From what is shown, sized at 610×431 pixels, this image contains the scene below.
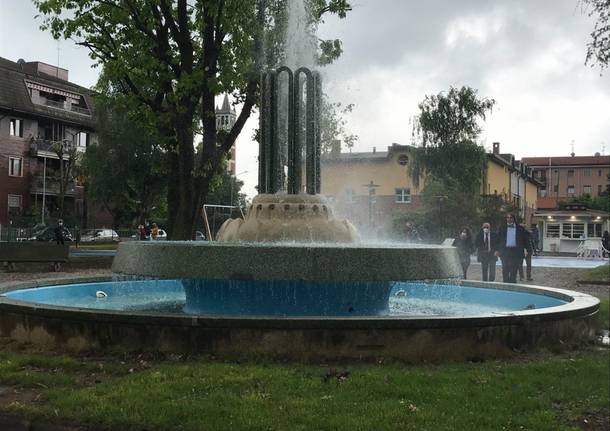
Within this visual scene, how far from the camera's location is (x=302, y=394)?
500 centimetres

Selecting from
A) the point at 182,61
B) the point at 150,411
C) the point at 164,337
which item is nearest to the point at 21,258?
the point at 182,61

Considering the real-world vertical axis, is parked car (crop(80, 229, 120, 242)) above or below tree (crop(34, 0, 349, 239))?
below

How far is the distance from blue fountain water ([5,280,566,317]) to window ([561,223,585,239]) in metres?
56.5

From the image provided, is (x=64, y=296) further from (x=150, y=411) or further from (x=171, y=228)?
(x=171, y=228)

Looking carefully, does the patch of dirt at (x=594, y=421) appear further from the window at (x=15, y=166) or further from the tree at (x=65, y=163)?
the window at (x=15, y=166)

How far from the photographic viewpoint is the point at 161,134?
21797 mm

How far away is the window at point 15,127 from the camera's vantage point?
53.6 m

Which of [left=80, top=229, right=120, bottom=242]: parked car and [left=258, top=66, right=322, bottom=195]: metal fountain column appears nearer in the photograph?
[left=258, top=66, right=322, bottom=195]: metal fountain column

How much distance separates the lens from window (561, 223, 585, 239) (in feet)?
210

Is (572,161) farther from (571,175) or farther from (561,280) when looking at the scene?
(561,280)

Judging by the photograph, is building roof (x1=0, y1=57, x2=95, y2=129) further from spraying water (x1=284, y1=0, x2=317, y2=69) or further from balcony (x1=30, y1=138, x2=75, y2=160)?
spraying water (x1=284, y1=0, x2=317, y2=69)

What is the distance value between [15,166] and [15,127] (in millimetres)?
3156

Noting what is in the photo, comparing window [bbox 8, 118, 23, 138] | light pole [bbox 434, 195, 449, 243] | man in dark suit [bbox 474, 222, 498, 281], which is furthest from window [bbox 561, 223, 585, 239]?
man in dark suit [bbox 474, 222, 498, 281]

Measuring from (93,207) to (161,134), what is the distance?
44236 millimetres
